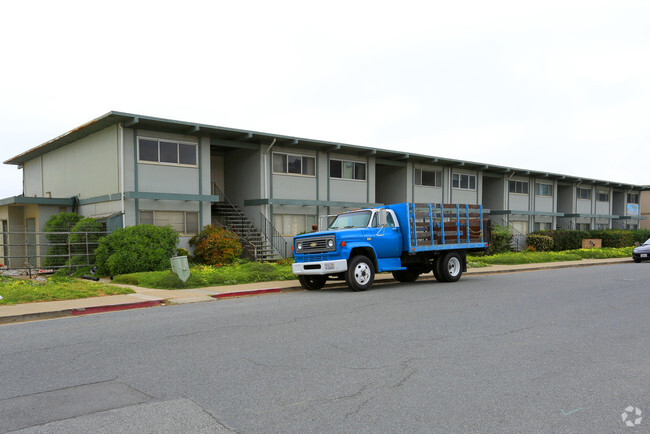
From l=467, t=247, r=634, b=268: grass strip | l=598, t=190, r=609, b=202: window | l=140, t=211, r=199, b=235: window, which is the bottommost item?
l=467, t=247, r=634, b=268: grass strip

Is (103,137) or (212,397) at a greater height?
(103,137)

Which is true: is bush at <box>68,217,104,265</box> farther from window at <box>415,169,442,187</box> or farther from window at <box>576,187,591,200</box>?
window at <box>576,187,591,200</box>

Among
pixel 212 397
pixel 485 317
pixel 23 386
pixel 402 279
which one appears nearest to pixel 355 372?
pixel 212 397

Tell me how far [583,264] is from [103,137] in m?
23.9

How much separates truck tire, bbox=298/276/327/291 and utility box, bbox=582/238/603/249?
99.5 feet

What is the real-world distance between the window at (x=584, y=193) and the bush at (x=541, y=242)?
12.9m

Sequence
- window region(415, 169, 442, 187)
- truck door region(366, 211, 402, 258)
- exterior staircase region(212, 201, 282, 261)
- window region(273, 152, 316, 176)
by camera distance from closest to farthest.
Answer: truck door region(366, 211, 402, 258) < exterior staircase region(212, 201, 282, 261) < window region(273, 152, 316, 176) < window region(415, 169, 442, 187)

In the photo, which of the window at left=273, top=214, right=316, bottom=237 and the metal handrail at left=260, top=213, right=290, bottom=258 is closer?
the metal handrail at left=260, top=213, right=290, bottom=258

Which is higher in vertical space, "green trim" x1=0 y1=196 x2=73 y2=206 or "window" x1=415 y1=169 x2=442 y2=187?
"window" x1=415 y1=169 x2=442 y2=187

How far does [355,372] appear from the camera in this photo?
18.9 feet

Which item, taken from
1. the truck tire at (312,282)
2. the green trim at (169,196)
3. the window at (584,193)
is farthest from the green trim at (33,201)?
the window at (584,193)

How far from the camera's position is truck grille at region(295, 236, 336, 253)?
44.9 feet

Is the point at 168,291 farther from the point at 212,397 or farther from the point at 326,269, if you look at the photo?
the point at 212,397

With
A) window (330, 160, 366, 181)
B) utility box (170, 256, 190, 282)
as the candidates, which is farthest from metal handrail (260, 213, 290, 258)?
utility box (170, 256, 190, 282)
